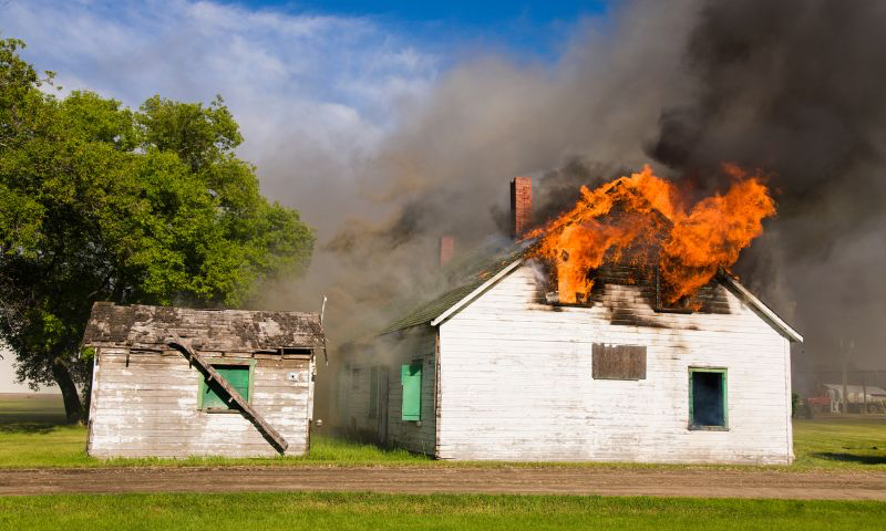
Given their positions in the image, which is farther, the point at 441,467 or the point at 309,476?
the point at 441,467

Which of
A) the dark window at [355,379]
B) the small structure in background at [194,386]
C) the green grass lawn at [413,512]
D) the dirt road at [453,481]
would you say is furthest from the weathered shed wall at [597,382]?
the dark window at [355,379]

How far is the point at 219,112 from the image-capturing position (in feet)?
127

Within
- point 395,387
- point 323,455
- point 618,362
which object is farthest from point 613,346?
point 323,455

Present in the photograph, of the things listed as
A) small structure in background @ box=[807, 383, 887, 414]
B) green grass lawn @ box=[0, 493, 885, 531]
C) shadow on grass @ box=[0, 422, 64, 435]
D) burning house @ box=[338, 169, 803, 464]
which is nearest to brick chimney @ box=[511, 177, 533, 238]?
burning house @ box=[338, 169, 803, 464]

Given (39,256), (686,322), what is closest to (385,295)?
(39,256)

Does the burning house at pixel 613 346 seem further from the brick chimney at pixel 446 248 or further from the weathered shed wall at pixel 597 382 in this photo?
the brick chimney at pixel 446 248

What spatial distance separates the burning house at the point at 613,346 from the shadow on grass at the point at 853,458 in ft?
7.80

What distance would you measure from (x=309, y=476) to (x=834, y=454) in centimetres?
1877

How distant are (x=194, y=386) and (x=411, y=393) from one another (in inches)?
240

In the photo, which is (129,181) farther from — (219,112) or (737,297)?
(737,297)

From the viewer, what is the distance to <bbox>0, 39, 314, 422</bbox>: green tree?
2748 centimetres

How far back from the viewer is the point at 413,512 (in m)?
12.8

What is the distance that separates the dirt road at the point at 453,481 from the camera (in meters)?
15.2

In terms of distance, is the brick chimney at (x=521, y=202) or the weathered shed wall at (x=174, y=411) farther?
the brick chimney at (x=521, y=202)
